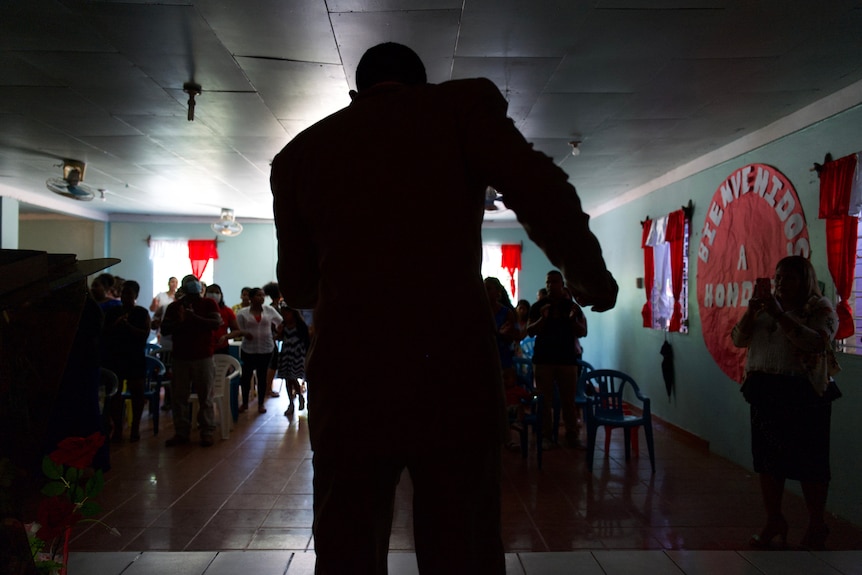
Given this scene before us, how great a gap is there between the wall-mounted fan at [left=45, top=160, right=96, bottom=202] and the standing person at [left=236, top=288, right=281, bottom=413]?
6.76 feet

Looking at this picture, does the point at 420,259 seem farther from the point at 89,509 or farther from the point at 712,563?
the point at 712,563

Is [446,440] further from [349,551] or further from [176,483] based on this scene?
[176,483]

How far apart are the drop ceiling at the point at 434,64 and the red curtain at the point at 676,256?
62cm

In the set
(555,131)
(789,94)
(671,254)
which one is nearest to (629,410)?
(671,254)

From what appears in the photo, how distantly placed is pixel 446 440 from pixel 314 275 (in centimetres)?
42

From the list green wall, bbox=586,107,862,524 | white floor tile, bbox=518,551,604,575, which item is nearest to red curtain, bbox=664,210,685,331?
green wall, bbox=586,107,862,524

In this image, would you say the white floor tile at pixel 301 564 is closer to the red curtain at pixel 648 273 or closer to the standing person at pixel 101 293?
the standing person at pixel 101 293

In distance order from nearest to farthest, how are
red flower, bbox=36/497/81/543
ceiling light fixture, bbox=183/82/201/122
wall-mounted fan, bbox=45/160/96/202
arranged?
red flower, bbox=36/497/81/543, ceiling light fixture, bbox=183/82/201/122, wall-mounted fan, bbox=45/160/96/202

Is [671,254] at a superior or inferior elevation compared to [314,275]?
superior

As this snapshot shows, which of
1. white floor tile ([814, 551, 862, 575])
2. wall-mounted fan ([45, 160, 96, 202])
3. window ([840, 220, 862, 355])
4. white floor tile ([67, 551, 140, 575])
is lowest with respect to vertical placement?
white floor tile ([67, 551, 140, 575])

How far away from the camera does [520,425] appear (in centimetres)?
489

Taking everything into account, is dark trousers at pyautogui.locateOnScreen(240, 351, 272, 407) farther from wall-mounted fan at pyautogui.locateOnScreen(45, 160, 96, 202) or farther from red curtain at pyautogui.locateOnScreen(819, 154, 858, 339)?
red curtain at pyautogui.locateOnScreen(819, 154, 858, 339)

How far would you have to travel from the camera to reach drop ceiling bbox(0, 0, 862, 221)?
2971mm

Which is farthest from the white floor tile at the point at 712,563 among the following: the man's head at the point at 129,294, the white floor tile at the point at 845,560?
the man's head at the point at 129,294
